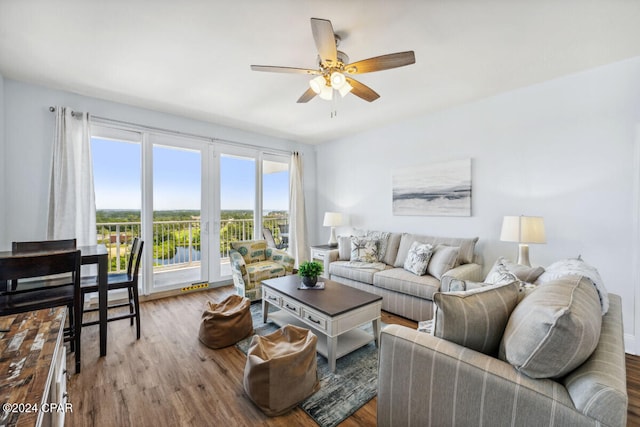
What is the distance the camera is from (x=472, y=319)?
3.85 ft

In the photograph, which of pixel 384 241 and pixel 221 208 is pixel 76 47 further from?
pixel 384 241

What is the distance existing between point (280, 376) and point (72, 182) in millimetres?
3271

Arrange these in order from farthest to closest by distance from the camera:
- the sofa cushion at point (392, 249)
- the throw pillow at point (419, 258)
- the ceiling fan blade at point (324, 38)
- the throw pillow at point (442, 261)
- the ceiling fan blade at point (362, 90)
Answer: the sofa cushion at point (392, 249), the throw pillow at point (419, 258), the throw pillow at point (442, 261), the ceiling fan blade at point (362, 90), the ceiling fan blade at point (324, 38)

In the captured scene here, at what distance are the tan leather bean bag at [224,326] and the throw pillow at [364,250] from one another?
178cm

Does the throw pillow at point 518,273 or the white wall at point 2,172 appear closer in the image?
the throw pillow at point 518,273

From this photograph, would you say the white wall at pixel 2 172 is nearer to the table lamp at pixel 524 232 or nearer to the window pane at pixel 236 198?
the window pane at pixel 236 198

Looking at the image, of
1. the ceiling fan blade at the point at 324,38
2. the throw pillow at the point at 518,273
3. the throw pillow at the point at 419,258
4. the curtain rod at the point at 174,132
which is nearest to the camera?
the ceiling fan blade at the point at 324,38

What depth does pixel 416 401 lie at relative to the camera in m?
1.19

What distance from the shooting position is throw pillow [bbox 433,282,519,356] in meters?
1.18

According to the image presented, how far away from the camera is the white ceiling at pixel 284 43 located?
1.79 meters

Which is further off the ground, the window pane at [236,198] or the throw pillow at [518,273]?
the window pane at [236,198]

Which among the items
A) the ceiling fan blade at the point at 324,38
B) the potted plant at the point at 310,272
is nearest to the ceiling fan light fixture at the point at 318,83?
the ceiling fan blade at the point at 324,38

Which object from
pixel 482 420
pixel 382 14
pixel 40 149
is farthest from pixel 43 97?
pixel 482 420

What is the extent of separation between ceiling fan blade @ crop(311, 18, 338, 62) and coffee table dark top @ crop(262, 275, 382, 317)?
1.90m
